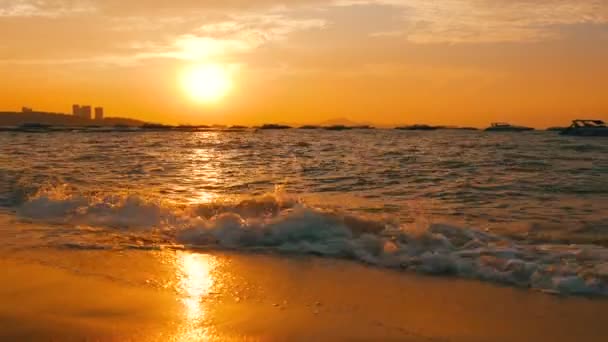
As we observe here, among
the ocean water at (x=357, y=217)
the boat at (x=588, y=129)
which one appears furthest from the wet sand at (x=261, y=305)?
the boat at (x=588, y=129)

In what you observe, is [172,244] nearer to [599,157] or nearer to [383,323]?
[383,323]

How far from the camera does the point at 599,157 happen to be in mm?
23922

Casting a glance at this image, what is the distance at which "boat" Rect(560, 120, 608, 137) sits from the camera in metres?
51.9

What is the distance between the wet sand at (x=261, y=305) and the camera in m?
4.86

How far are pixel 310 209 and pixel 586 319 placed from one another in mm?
5379

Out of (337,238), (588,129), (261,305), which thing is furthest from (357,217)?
(588,129)

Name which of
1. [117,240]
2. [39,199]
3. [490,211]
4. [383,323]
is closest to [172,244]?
[117,240]

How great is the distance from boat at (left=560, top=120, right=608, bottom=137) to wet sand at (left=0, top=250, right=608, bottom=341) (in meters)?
51.7

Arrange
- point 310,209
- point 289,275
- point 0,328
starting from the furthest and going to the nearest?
point 310,209 → point 289,275 → point 0,328

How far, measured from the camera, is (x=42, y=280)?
6434 millimetres

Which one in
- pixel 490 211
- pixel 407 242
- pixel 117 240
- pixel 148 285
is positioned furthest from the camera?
pixel 490 211

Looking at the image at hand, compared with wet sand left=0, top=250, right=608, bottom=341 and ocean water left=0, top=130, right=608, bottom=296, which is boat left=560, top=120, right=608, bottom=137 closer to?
ocean water left=0, top=130, right=608, bottom=296

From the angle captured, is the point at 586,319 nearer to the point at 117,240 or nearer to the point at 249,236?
the point at 249,236

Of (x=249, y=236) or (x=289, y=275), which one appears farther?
(x=249, y=236)
